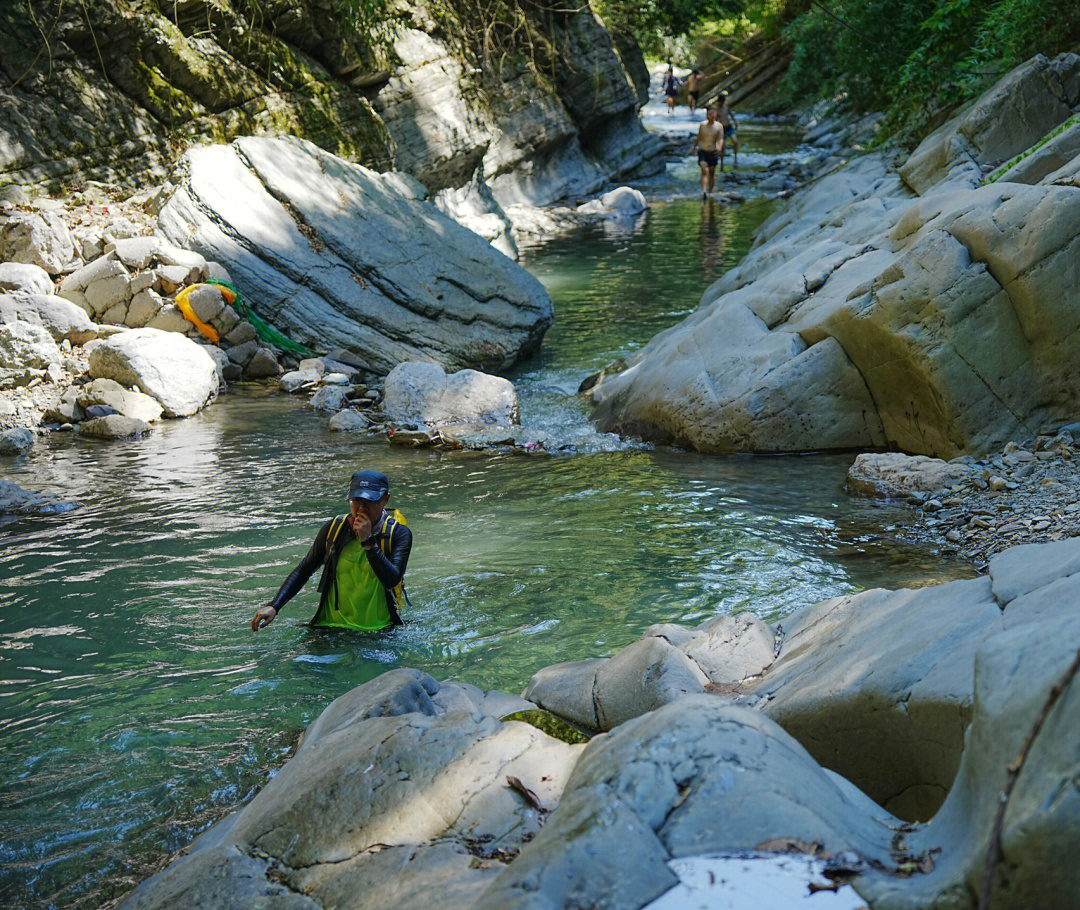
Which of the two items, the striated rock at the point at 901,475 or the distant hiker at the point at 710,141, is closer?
the striated rock at the point at 901,475

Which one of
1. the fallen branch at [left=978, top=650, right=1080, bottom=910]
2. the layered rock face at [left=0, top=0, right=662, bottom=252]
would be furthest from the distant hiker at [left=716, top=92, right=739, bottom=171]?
the fallen branch at [left=978, top=650, right=1080, bottom=910]

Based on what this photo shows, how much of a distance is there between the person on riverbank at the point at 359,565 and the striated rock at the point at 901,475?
13.7ft

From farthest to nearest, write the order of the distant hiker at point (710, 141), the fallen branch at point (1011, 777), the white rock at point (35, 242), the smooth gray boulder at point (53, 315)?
the distant hiker at point (710, 141) → the white rock at point (35, 242) → the smooth gray boulder at point (53, 315) → the fallen branch at point (1011, 777)

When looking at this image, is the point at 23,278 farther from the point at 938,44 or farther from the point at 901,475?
the point at 938,44

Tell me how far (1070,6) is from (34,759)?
50.3 feet

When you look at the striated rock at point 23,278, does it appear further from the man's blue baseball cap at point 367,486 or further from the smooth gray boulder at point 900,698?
the smooth gray boulder at point 900,698

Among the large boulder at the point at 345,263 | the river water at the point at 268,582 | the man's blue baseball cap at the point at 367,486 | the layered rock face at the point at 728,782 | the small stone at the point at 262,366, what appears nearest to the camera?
the layered rock face at the point at 728,782

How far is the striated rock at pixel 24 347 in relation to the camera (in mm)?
11242

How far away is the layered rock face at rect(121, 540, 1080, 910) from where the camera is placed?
2.18 m

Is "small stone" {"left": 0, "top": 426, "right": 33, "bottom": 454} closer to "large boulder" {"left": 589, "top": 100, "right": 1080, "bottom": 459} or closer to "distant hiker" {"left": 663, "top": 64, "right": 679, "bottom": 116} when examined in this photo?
"large boulder" {"left": 589, "top": 100, "right": 1080, "bottom": 459}

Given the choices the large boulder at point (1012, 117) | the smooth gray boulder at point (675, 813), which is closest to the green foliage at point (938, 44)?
the large boulder at point (1012, 117)

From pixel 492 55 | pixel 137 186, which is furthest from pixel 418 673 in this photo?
pixel 492 55

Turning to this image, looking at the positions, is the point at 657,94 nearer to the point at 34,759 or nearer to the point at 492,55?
the point at 492,55

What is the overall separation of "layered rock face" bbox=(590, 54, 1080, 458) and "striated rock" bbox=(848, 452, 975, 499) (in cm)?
51
